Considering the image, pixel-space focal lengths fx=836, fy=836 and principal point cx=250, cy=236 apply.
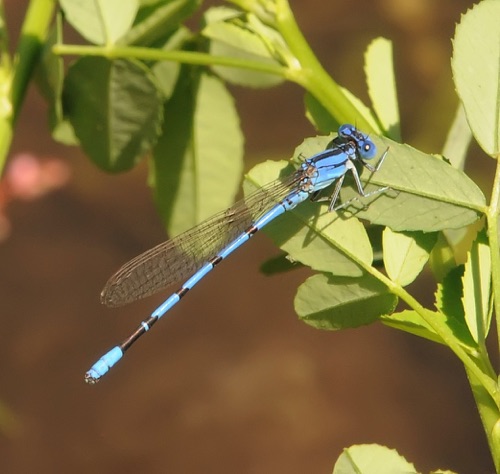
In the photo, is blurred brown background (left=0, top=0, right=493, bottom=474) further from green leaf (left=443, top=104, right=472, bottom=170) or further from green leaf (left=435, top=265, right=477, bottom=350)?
green leaf (left=435, top=265, right=477, bottom=350)

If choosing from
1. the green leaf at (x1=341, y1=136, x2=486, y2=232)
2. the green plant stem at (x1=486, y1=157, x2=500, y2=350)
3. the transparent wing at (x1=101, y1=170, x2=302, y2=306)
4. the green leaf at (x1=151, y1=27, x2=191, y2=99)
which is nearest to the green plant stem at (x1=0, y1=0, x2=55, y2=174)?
the green leaf at (x1=151, y1=27, x2=191, y2=99)

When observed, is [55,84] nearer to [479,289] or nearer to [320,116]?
[320,116]

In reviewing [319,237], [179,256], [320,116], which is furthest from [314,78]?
[179,256]

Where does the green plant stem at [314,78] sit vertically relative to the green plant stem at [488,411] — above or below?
above

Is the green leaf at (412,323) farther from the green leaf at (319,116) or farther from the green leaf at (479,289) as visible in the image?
the green leaf at (319,116)

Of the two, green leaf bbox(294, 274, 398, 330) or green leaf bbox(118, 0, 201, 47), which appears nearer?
green leaf bbox(294, 274, 398, 330)

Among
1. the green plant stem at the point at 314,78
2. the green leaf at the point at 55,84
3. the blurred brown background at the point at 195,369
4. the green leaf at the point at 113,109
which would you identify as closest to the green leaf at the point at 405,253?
the green plant stem at the point at 314,78

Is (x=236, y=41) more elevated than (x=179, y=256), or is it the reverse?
(x=236, y=41)
